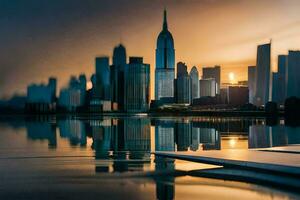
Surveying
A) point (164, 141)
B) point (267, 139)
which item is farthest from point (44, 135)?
point (267, 139)

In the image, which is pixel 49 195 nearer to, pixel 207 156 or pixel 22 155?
pixel 207 156

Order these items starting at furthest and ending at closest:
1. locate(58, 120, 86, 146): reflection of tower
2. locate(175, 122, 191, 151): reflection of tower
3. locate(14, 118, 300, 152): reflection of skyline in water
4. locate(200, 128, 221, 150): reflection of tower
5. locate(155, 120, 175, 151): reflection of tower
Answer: locate(58, 120, 86, 146): reflection of tower < locate(175, 122, 191, 151): reflection of tower < locate(155, 120, 175, 151): reflection of tower < locate(200, 128, 221, 150): reflection of tower < locate(14, 118, 300, 152): reflection of skyline in water

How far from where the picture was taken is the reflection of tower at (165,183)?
13101 mm

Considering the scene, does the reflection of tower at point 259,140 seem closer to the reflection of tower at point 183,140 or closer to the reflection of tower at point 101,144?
the reflection of tower at point 183,140

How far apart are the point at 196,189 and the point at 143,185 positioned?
1.63 metres

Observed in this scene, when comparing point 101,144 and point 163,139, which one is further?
point 163,139

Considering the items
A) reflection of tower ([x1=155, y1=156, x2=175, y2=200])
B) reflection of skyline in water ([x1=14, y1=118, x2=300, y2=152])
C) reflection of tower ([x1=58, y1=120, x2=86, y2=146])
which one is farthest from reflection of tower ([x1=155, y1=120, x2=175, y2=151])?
reflection of tower ([x1=155, y1=156, x2=175, y2=200])

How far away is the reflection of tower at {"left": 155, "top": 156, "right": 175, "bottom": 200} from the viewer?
13101 mm

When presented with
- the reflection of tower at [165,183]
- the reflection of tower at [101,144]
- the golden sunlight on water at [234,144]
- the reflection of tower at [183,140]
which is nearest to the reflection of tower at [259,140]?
the golden sunlight on water at [234,144]

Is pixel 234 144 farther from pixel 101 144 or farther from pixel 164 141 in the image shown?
pixel 101 144

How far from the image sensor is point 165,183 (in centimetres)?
1469

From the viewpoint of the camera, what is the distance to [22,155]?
23.7 metres

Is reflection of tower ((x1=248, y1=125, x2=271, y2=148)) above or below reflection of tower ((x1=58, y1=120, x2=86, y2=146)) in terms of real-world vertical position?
above

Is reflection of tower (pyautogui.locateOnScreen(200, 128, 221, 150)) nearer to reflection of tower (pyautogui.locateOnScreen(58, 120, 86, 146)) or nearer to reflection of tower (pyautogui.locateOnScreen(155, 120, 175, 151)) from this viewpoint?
reflection of tower (pyautogui.locateOnScreen(155, 120, 175, 151))
